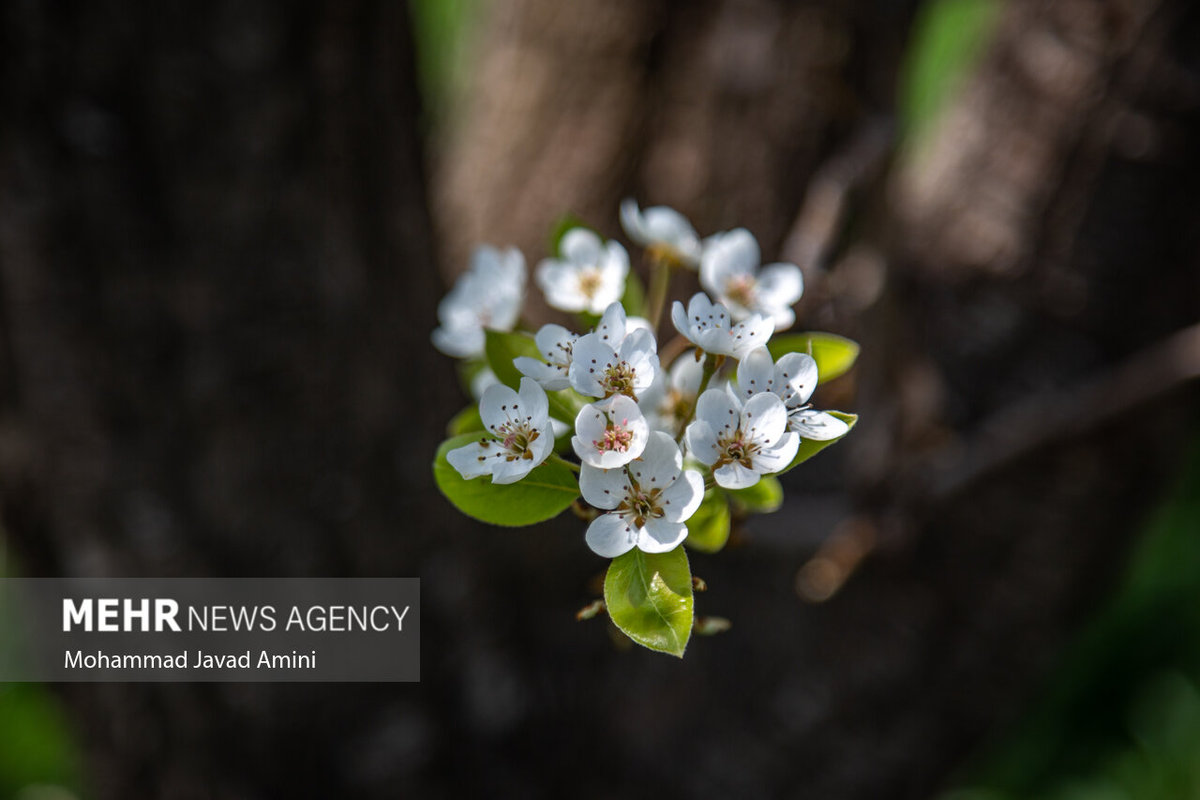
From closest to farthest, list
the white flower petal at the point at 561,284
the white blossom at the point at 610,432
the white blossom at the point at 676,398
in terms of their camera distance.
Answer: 1. the white blossom at the point at 610,432
2. the white blossom at the point at 676,398
3. the white flower petal at the point at 561,284

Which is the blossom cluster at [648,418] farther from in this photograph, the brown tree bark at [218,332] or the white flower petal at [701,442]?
the brown tree bark at [218,332]

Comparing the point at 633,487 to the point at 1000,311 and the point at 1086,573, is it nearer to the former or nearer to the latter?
the point at 1000,311

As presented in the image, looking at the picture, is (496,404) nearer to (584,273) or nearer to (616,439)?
(616,439)

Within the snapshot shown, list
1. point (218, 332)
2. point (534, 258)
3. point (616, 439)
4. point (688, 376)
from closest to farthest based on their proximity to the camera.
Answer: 1. point (616, 439)
2. point (688, 376)
3. point (218, 332)
4. point (534, 258)

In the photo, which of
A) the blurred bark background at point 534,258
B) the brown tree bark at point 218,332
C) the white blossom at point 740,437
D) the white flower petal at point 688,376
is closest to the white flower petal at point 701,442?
the white blossom at point 740,437

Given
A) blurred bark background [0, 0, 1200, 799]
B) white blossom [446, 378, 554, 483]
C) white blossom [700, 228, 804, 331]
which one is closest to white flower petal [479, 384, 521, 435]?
white blossom [446, 378, 554, 483]

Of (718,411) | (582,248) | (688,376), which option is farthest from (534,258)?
(718,411)
